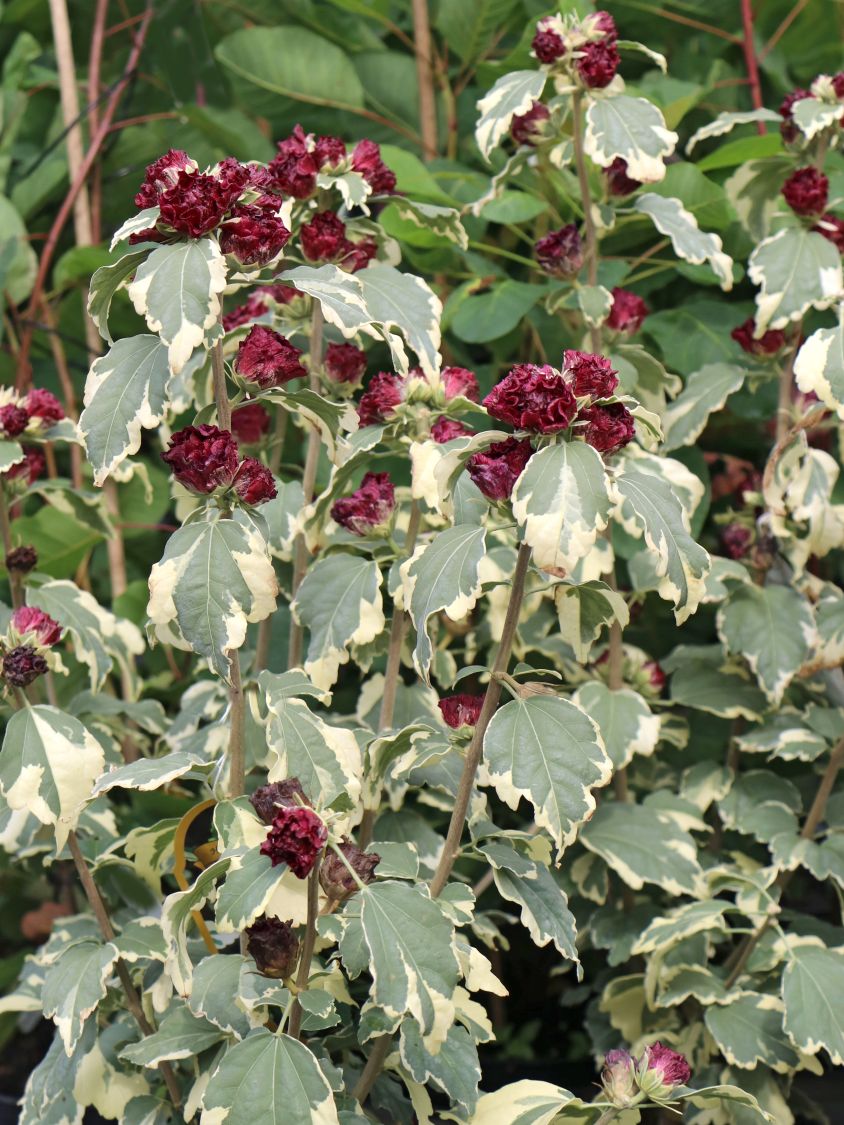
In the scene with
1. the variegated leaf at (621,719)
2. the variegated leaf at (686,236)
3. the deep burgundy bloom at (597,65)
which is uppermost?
the deep burgundy bloom at (597,65)

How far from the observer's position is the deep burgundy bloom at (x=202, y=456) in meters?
0.86

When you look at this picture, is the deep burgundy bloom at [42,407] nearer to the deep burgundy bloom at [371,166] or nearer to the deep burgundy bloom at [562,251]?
the deep burgundy bloom at [371,166]

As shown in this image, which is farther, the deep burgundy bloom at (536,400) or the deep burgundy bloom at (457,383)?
the deep burgundy bloom at (457,383)

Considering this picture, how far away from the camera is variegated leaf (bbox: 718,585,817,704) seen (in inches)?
50.1

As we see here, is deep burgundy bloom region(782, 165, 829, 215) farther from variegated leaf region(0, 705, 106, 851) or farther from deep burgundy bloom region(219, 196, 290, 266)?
variegated leaf region(0, 705, 106, 851)

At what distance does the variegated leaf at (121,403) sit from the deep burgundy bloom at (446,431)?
0.24 meters

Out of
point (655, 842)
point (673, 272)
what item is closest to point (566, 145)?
point (673, 272)

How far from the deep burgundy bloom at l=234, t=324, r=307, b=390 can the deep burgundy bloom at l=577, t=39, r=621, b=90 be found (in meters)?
0.43

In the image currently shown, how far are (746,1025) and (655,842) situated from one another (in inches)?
7.4

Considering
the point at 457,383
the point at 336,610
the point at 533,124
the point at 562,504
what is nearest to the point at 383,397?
the point at 457,383

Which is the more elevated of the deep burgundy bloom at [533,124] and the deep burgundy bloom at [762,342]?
the deep burgundy bloom at [533,124]

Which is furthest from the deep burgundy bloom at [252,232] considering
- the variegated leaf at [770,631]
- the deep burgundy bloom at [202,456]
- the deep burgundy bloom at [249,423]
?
the variegated leaf at [770,631]

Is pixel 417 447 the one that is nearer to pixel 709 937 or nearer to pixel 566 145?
pixel 566 145

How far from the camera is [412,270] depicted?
168 cm
